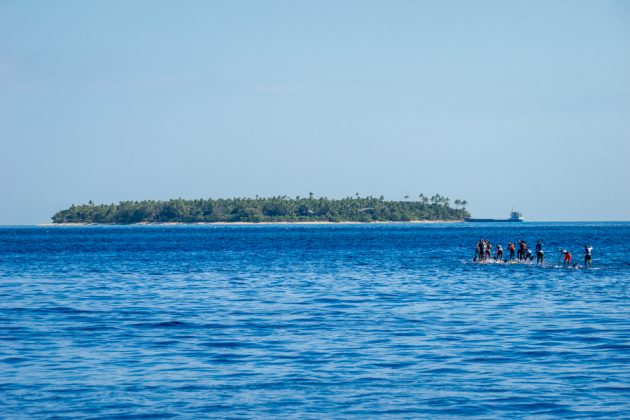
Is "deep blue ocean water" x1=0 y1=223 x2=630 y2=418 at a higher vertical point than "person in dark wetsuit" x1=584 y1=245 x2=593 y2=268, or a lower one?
lower

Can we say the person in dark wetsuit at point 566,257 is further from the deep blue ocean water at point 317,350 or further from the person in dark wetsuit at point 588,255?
the deep blue ocean water at point 317,350

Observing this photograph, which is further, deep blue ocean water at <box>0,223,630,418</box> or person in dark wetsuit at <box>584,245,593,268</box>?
person in dark wetsuit at <box>584,245,593,268</box>

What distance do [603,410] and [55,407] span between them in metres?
11.0

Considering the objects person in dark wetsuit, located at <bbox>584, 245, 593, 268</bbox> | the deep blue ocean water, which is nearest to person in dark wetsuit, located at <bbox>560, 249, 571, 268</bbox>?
person in dark wetsuit, located at <bbox>584, 245, 593, 268</bbox>

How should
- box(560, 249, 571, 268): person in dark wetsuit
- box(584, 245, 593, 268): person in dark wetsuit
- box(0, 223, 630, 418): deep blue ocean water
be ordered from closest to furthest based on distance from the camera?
box(0, 223, 630, 418): deep blue ocean water, box(584, 245, 593, 268): person in dark wetsuit, box(560, 249, 571, 268): person in dark wetsuit

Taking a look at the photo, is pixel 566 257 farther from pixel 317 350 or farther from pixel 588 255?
pixel 317 350

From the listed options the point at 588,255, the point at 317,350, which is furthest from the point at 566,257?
the point at 317,350

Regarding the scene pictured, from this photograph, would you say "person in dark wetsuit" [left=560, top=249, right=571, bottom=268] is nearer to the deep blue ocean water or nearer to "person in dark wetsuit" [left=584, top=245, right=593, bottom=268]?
"person in dark wetsuit" [left=584, top=245, right=593, bottom=268]

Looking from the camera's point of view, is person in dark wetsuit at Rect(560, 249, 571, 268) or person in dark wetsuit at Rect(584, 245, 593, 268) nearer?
person in dark wetsuit at Rect(584, 245, 593, 268)

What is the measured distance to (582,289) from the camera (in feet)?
146

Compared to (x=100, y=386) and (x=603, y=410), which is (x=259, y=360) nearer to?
(x=100, y=386)

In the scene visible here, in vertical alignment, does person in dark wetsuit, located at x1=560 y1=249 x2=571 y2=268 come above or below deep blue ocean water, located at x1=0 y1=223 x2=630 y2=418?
above

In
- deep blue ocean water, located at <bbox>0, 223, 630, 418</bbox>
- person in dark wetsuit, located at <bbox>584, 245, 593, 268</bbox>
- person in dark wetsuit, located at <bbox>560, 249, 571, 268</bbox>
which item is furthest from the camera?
person in dark wetsuit, located at <bbox>560, 249, 571, 268</bbox>

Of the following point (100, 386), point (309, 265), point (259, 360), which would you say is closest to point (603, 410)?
point (259, 360)
